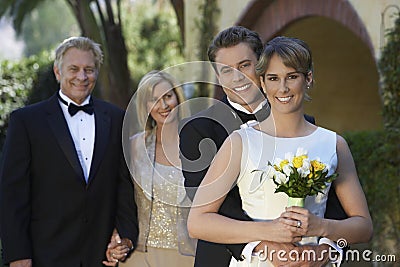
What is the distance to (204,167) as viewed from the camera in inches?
147

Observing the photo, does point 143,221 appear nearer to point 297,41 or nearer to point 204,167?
point 204,167

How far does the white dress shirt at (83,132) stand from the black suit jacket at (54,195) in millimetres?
40

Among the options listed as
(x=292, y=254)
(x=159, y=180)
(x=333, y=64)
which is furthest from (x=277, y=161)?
(x=333, y=64)

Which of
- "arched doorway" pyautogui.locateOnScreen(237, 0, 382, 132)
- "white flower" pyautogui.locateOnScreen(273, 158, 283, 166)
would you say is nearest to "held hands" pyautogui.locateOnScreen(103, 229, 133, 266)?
"white flower" pyautogui.locateOnScreen(273, 158, 283, 166)

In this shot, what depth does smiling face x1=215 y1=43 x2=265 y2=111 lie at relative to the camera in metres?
3.88

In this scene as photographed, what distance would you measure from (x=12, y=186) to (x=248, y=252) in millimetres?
1781

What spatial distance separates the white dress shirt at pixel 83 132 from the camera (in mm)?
4793

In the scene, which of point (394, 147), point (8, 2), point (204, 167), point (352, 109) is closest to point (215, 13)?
point (352, 109)

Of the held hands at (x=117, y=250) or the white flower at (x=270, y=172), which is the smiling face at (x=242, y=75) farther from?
the held hands at (x=117, y=250)

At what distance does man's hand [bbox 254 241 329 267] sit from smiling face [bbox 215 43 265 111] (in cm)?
81

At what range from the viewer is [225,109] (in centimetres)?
390

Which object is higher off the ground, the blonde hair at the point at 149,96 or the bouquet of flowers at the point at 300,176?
the blonde hair at the point at 149,96

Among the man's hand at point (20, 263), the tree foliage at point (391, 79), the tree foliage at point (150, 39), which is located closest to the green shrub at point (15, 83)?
the tree foliage at point (391, 79)

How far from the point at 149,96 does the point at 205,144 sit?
1232 mm
